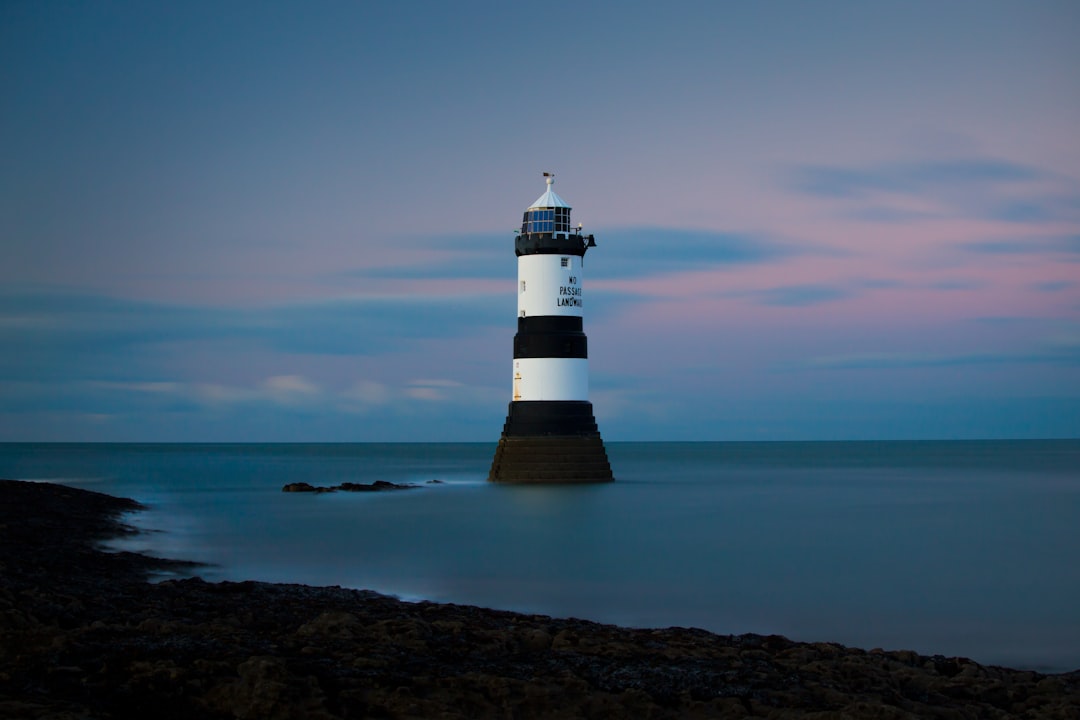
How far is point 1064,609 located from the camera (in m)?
15.8

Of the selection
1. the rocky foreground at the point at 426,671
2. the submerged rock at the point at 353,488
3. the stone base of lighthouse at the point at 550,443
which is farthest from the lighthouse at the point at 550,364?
the rocky foreground at the point at 426,671

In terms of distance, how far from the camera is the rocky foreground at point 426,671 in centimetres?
732

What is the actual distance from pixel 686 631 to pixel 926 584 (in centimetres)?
779

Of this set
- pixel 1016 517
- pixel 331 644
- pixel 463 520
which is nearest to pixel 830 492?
pixel 1016 517

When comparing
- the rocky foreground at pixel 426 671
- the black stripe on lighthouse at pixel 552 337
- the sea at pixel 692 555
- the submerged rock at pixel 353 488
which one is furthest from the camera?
the submerged rock at pixel 353 488

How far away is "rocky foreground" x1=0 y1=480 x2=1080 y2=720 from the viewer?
7.32m

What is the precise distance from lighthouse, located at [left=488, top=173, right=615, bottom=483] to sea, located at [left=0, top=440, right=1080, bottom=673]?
0.80m

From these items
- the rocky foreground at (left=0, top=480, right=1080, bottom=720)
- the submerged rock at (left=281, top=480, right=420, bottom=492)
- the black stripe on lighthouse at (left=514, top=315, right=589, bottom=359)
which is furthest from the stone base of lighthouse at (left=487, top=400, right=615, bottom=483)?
the rocky foreground at (left=0, top=480, right=1080, bottom=720)

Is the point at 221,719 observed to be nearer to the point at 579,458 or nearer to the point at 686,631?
the point at 686,631

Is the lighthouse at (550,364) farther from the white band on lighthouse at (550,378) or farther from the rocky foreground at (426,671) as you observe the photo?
the rocky foreground at (426,671)

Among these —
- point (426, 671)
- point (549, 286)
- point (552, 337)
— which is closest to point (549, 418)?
point (552, 337)

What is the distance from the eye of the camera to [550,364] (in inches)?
1261

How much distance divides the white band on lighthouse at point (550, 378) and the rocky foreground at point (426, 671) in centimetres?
2046

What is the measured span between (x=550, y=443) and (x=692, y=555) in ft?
36.5
